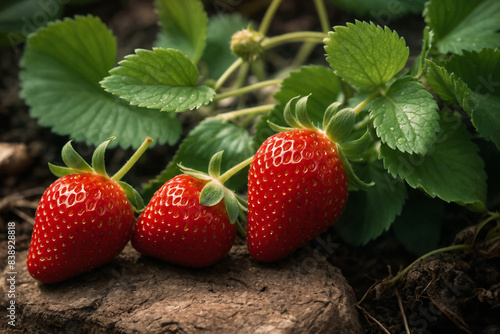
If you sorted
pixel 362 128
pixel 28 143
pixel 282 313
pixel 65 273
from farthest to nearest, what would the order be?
pixel 28 143, pixel 362 128, pixel 65 273, pixel 282 313

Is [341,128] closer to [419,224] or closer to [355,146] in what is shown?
[355,146]

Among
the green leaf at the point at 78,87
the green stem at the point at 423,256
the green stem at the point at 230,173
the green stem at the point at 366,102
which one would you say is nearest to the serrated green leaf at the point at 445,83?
the green stem at the point at 366,102

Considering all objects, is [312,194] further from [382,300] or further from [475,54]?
[475,54]

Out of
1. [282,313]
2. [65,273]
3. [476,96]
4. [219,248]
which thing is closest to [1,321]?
[65,273]

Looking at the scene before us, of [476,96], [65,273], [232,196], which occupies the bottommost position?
[65,273]

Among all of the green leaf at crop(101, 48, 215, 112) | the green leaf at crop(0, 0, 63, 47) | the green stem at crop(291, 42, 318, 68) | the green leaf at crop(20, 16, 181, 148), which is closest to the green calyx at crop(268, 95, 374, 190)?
the green leaf at crop(101, 48, 215, 112)

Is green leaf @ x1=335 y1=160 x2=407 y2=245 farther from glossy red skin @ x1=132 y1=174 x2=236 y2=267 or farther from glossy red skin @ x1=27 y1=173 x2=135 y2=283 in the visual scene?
glossy red skin @ x1=27 y1=173 x2=135 y2=283
